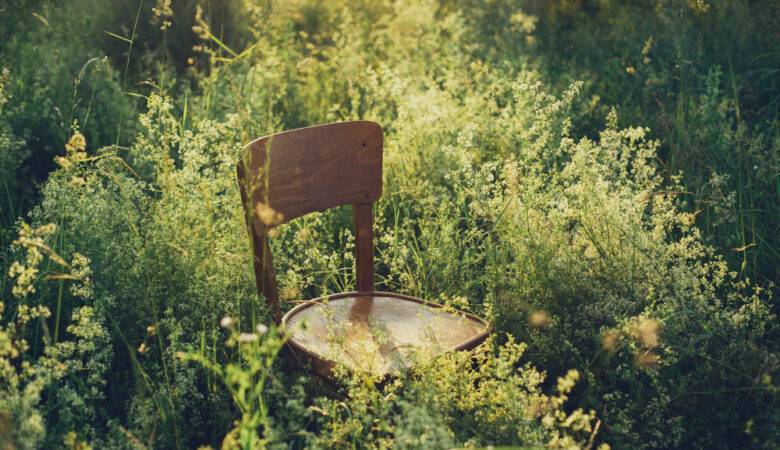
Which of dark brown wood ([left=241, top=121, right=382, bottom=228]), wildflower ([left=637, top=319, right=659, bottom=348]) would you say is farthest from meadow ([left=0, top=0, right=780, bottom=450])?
dark brown wood ([left=241, top=121, right=382, bottom=228])

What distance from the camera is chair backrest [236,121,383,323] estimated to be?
6.88ft

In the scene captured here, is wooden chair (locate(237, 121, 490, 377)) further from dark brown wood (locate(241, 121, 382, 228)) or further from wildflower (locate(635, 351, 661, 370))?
wildflower (locate(635, 351, 661, 370))

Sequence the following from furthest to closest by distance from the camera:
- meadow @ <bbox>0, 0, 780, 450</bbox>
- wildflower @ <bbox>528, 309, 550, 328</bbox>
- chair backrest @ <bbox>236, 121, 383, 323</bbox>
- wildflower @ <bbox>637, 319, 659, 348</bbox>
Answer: wildflower @ <bbox>528, 309, 550, 328</bbox> → wildflower @ <bbox>637, 319, 659, 348</bbox> → chair backrest @ <bbox>236, 121, 383, 323</bbox> → meadow @ <bbox>0, 0, 780, 450</bbox>

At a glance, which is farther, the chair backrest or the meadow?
the chair backrest

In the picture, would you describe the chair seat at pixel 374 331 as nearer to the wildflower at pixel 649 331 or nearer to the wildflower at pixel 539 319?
the wildflower at pixel 539 319

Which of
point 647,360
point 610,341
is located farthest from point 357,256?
point 647,360

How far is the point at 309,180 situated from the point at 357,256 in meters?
0.38

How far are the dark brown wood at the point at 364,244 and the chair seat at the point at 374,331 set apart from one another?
0.06 meters

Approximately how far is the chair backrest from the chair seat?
12 cm

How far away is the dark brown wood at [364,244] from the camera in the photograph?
2.55 metres

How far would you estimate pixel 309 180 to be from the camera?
2326 mm

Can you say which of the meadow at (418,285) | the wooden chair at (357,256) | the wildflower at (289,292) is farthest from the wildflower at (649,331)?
the wildflower at (289,292)

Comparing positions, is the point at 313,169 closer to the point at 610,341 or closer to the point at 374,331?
the point at 374,331

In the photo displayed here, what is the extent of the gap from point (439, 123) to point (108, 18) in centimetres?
244
